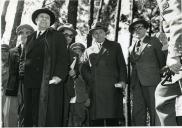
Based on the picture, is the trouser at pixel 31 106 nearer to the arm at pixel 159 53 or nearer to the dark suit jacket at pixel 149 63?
the dark suit jacket at pixel 149 63

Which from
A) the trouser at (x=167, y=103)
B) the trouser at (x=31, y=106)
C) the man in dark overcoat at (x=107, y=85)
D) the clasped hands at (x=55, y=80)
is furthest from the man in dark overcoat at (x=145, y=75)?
the trouser at (x=167, y=103)

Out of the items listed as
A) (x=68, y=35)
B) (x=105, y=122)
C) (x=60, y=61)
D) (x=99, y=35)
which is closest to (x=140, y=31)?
(x=99, y=35)

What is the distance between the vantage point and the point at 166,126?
2.97 m

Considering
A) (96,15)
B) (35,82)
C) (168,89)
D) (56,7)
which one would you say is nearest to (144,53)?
(35,82)

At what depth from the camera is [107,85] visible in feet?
19.4

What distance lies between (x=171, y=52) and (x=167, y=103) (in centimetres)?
46

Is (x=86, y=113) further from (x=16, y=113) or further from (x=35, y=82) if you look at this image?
(x=35, y=82)

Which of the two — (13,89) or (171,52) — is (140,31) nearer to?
(13,89)

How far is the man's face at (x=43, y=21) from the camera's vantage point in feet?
16.6

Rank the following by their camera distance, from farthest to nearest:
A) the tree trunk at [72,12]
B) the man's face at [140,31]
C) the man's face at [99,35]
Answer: the tree trunk at [72,12]
the man's face at [140,31]
the man's face at [99,35]

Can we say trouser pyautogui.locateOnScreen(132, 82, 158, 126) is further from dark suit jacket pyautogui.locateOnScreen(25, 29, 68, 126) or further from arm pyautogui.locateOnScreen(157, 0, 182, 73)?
arm pyautogui.locateOnScreen(157, 0, 182, 73)

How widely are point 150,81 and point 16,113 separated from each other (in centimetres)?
243

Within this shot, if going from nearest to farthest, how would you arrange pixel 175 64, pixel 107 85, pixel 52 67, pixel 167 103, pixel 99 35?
1. pixel 175 64
2. pixel 167 103
3. pixel 52 67
4. pixel 107 85
5. pixel 99 35

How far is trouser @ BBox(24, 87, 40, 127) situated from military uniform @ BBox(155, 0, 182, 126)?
6.84 feet
